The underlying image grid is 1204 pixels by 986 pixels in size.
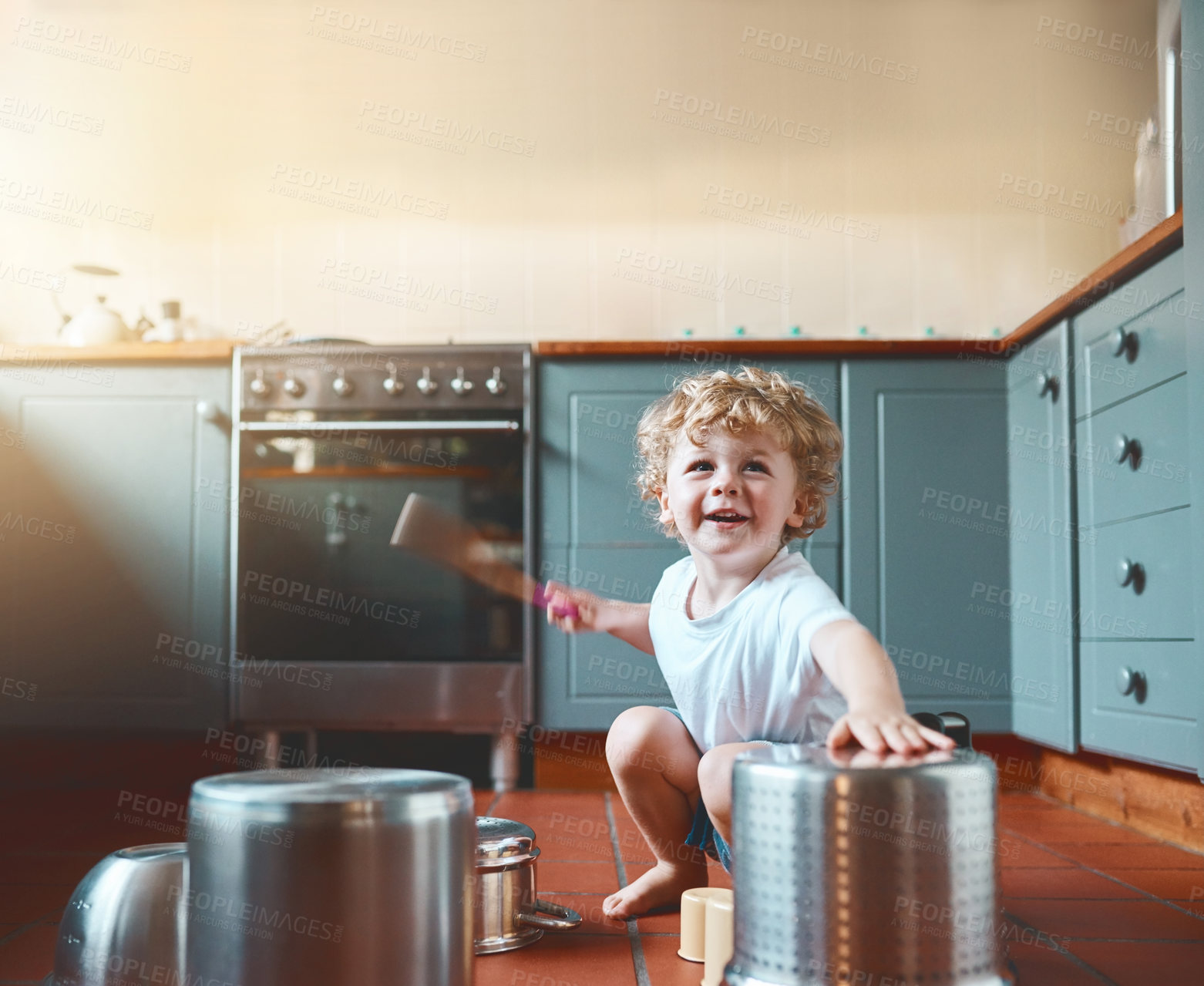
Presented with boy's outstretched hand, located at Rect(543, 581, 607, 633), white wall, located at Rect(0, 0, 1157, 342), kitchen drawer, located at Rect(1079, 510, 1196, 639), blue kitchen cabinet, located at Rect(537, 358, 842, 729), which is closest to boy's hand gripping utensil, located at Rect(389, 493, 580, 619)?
boy's outstretched hand, located at Rect(543, 581, 607, 633)

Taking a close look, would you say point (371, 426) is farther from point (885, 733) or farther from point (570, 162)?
point (885, 733)

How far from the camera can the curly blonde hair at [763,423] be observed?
1.13m

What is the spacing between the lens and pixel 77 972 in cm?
74

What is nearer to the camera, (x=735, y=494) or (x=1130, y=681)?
(x=735, y=494)

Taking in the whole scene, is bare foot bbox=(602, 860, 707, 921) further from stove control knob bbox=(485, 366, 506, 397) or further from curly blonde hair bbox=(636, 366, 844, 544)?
stove control knob bbox=(485, 366, 506, 397)

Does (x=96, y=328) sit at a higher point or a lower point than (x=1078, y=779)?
higher

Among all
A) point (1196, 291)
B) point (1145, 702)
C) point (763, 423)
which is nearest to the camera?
point (763, 423)

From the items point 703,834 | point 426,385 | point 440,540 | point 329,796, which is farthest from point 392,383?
point 329,796

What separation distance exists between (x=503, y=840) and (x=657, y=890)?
22cm

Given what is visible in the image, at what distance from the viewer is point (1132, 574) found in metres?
1.49

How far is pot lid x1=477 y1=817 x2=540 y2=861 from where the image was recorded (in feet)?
3.28

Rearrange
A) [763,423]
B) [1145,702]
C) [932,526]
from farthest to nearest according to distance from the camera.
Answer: [932,526] → [1145,702] → [763,423]

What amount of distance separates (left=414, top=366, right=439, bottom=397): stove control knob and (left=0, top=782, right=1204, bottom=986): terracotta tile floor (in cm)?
73

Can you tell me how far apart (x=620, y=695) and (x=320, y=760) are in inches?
24.0
